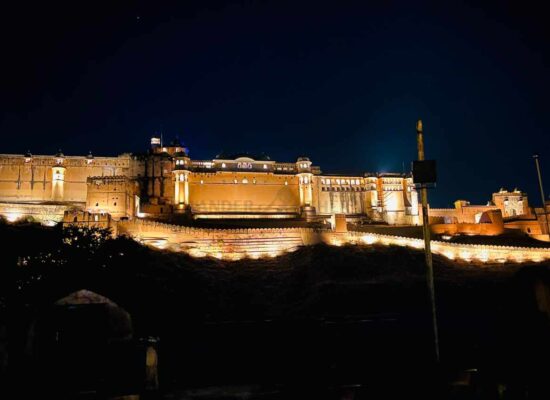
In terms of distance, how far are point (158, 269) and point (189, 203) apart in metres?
32.0

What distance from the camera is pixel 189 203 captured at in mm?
69938

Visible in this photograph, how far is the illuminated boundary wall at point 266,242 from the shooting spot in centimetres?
4806

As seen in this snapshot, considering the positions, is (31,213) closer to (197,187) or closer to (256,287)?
(197,187)

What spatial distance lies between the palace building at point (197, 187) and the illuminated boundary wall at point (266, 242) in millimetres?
11162

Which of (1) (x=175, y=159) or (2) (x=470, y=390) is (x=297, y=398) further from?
(1) (x=175, y=159)

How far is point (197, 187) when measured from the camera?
71562 mm

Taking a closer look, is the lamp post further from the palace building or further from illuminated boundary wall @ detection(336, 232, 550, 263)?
the palace building

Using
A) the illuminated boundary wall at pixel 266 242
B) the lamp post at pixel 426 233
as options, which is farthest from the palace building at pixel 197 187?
the lamp post at pixel 426 233

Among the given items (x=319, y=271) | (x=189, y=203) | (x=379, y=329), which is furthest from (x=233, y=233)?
(x=379, y=329)

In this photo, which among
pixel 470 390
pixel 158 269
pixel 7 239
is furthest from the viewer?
pixel 158 269

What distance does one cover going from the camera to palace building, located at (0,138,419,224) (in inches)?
2468

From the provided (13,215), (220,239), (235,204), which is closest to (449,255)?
(220,239)

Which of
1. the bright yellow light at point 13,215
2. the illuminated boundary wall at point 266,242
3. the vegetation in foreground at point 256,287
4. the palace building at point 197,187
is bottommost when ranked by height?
the vegetation in foreground at point 256,287

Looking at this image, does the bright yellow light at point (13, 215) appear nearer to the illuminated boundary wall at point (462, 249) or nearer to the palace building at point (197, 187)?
the palace building at point (197, 187)
